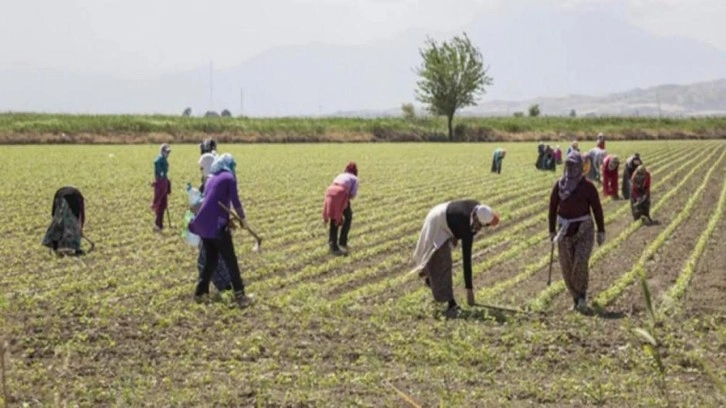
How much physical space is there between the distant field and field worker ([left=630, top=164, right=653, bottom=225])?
45647 mm

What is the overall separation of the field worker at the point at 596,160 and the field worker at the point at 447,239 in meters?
14.1

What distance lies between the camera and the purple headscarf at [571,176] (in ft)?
34.2

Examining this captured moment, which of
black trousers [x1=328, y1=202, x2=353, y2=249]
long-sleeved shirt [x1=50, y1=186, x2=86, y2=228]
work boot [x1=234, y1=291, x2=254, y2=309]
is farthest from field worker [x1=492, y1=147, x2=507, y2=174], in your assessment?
work boot [x1=234, y1=291, x2=254, y2=309]

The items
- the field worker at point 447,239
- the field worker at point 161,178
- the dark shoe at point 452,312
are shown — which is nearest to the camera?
the field worker at point 447,239

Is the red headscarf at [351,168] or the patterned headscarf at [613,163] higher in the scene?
the red headscarf at [351,168]

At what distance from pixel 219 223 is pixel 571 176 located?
3926 millimetres

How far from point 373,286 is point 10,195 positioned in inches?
616

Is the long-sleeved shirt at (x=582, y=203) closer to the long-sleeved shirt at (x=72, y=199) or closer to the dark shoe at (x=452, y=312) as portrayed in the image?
the dark shoe at (x=452, y=312)

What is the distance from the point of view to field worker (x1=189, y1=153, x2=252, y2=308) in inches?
416

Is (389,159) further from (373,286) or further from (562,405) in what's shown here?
(562,405)

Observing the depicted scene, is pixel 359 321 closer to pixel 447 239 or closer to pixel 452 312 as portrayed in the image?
pixel 452 312

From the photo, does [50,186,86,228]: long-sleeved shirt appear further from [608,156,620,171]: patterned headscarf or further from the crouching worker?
[608,156,620,171]: patterned headscarf

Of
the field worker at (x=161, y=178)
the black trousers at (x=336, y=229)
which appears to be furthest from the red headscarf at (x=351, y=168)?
the field worker at (x=161, y=178)

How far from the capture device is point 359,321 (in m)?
9.88
